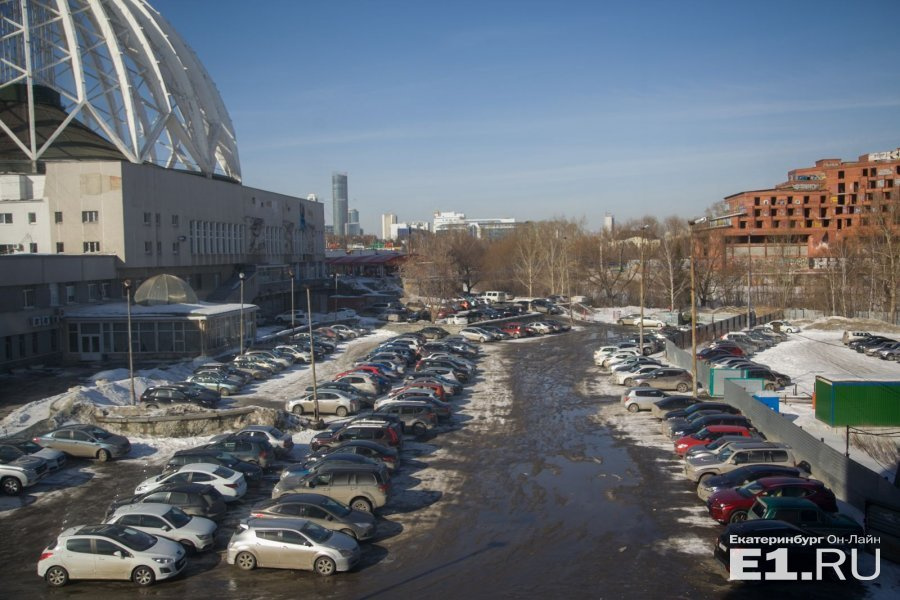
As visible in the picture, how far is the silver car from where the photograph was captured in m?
12.0

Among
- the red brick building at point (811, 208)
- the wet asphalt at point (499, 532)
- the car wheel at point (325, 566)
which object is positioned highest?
the red brick building at point (811, 208)

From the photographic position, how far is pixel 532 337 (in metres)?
47.5

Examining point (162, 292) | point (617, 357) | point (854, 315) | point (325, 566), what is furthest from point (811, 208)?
point (325, 566)

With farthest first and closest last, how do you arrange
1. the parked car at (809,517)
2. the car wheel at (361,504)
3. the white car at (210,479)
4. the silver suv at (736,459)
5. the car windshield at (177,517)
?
the silver suv at (736,459)
the white car at (210,479)
the car wheel at (361,504)
the car windshield at (177,517)
the parked car at (809,517)

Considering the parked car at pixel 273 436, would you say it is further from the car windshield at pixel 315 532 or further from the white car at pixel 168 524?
the car windshield at pixel 315 532

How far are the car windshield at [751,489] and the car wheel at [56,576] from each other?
12366 mm

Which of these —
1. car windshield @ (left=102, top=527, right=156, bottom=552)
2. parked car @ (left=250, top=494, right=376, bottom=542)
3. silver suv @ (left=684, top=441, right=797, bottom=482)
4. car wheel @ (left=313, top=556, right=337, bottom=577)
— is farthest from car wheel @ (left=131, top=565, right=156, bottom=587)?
silver suv @ (left=684, top=441, right=797, bottom=482)

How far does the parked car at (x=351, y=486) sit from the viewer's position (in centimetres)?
1496

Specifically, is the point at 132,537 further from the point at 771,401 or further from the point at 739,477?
the point at 771,401

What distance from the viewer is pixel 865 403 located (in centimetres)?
2228

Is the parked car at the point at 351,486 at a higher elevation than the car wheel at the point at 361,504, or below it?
higher

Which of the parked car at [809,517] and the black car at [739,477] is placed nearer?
the parked car at [809,517]

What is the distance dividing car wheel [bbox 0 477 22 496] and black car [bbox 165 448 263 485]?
3420 mm

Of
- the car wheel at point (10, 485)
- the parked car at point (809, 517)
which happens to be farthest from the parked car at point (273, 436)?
the parked car at point (809, 517)
